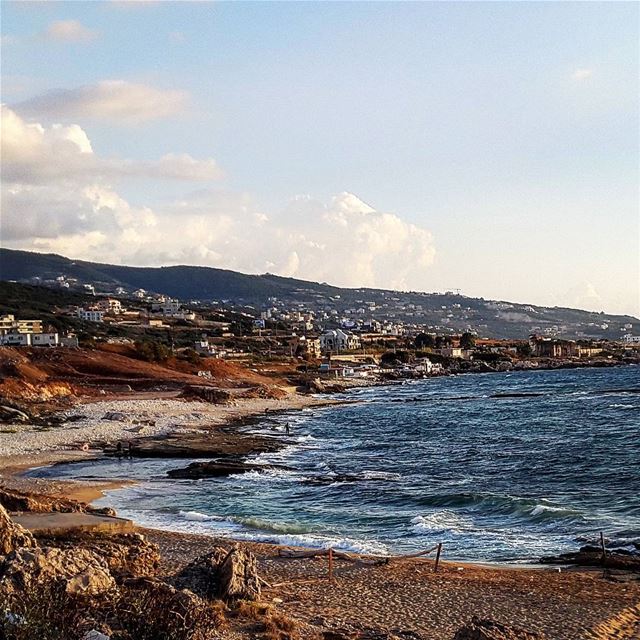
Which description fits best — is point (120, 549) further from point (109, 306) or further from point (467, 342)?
point (467, 342)

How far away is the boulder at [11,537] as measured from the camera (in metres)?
12.4

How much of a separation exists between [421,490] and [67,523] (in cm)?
1485

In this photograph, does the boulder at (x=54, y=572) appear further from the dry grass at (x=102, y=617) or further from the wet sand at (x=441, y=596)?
the wet sand at (x=441, y=596)

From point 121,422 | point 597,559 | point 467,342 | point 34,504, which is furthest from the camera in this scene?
point 467,342

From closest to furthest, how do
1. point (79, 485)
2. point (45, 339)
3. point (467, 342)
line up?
point (79, 485) → point (45, 339) → point (467, 342)

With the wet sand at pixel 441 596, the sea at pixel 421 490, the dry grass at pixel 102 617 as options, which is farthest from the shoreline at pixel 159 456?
the dry grass at pixel 102 617

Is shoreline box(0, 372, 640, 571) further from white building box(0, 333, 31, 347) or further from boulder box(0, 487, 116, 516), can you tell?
white building box(0, 333, 31, 347)

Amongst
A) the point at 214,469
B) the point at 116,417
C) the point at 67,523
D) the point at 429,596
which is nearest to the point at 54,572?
the point at 67,523

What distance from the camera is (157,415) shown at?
5691 centimetres

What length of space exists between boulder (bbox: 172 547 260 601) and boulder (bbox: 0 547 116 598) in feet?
5.44

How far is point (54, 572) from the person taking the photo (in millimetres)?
10211

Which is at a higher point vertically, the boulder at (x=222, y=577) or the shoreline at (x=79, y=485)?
the boulder at (x=222, y=577)

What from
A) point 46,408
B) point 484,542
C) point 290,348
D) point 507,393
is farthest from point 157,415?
point 290,348

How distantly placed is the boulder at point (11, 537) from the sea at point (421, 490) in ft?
27.6
